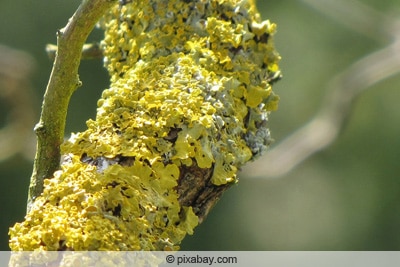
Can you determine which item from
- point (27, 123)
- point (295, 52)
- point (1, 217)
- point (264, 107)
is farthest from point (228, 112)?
point (295, 52)

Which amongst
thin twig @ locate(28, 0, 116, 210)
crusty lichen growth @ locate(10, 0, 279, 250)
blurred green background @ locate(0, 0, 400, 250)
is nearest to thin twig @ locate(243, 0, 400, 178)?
blurred green background @ locate(0, 0, 400, 250)

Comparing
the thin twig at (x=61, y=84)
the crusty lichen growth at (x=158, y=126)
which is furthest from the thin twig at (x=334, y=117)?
the thin twig at (x=61, y=84)

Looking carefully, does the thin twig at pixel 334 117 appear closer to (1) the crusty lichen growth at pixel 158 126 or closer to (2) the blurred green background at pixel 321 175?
(2) the blurred green background at pixel 321 175

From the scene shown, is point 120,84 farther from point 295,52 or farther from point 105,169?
point 295,52

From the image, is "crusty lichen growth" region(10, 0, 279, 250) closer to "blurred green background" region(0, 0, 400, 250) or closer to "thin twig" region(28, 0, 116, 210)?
"thin twig" region(28, 0, 116, 210)

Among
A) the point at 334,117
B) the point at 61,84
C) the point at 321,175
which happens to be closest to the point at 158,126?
the point at 61,84

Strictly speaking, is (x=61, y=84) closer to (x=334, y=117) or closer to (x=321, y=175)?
(x=334, y=117)
